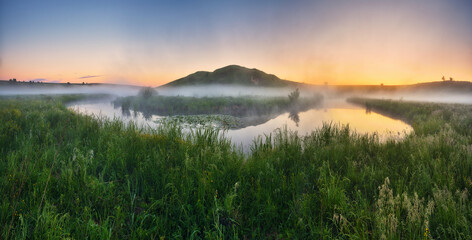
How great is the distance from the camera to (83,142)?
6.52 meters

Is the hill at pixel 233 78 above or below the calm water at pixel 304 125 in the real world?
above


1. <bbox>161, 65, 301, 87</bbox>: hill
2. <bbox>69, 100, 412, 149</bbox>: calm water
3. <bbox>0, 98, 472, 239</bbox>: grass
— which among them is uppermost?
<bbox>161, 65, 301, 87</bbox>: hill

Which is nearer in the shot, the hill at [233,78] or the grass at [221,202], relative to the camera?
the grass at [221,202]

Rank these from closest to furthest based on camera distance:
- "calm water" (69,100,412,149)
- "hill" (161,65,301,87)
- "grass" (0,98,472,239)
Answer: "grass" (0,98,472,239) → "calm water" (69,100,412,149) → "hill" (161,65,301,87)

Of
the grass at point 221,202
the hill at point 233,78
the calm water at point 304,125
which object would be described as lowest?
the calm water at point 304,125

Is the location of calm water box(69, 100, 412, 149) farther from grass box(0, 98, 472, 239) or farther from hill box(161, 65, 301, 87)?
hill box(161, 65, 301, 87)

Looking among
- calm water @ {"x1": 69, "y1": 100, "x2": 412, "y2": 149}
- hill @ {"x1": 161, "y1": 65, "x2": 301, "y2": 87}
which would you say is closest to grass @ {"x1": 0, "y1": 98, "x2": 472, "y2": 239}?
calm water @ {"x1": 69, "y1": 100, "x2": 412, "y2": 149}

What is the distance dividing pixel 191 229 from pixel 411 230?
288 centimetres

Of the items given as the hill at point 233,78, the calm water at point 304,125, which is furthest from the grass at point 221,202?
the hill at point 233,78

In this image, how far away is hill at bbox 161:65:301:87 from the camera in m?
153

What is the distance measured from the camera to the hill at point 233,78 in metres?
153

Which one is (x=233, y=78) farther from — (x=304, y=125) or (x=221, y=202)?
(x=221, y=202)

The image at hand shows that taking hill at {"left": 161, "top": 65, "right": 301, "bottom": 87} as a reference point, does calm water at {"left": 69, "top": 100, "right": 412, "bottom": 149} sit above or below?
below

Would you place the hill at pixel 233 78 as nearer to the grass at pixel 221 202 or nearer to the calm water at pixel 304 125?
the calm water at pixel 304 125
